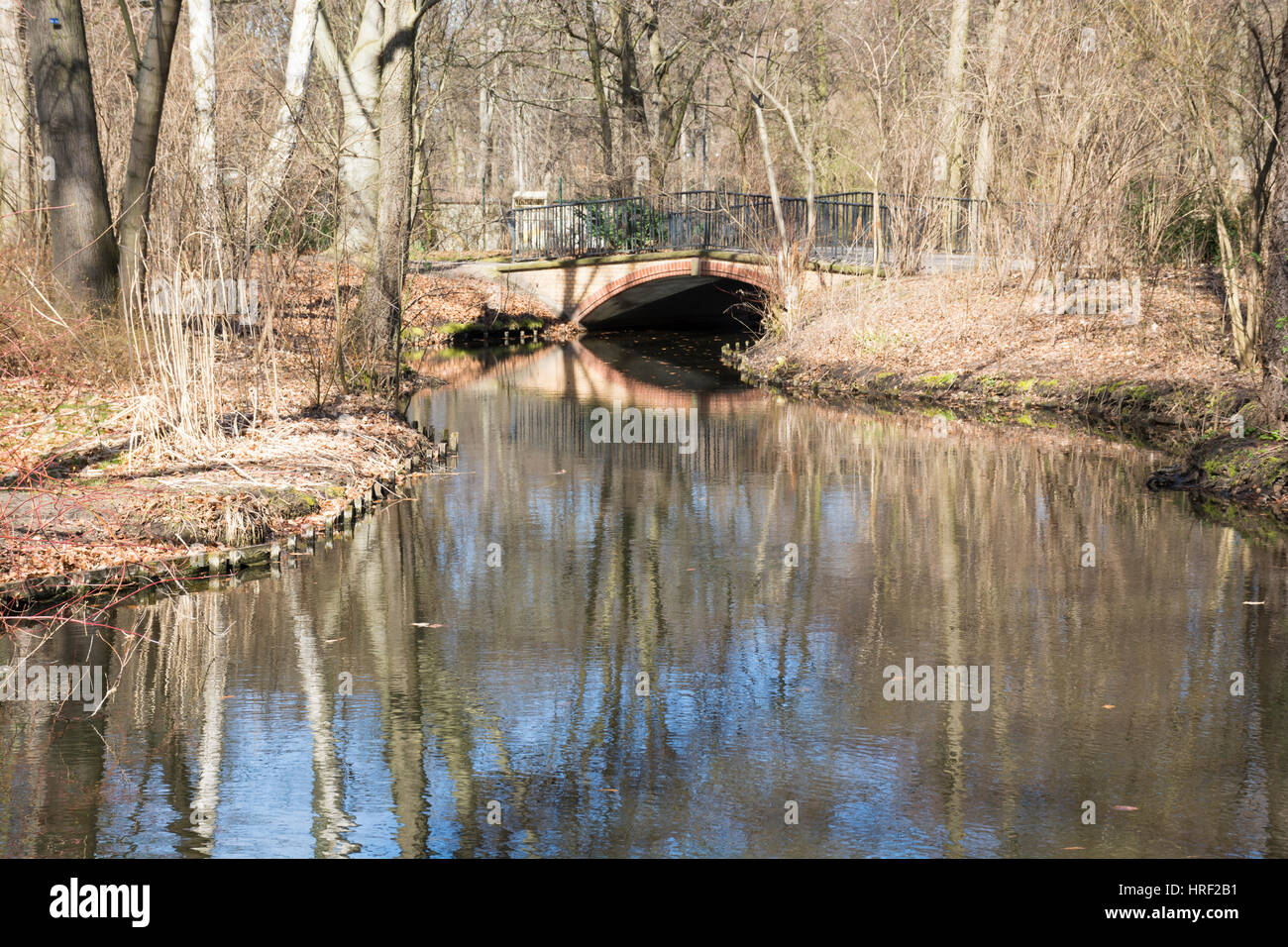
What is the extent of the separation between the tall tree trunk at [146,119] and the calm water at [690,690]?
471cm

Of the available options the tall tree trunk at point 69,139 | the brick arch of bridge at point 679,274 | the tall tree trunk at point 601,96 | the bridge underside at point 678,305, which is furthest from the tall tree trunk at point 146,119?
the tall tree trunk at point 601,96

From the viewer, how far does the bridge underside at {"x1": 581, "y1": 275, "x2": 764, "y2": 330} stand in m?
31.2

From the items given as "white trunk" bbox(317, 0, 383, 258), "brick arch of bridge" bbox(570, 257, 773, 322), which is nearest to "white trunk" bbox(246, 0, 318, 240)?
"white trunk" bbox(317, 0, 383, 258)

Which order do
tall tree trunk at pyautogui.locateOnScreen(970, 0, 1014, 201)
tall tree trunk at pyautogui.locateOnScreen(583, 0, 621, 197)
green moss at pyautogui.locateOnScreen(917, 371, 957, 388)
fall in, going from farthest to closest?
tall tree trunk at pyautogui.locateOnScreen(583, 0, 621, 197)
tall tree trunk at pyautogui.locateOnScreen(970, 0, 1014, 201)
green moss at pyautogui.locateOnScreen(917, 371, 957, 388)

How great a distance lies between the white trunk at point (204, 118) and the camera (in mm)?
11586

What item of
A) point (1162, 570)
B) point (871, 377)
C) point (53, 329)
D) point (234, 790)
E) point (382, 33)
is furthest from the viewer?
point (871, 377)

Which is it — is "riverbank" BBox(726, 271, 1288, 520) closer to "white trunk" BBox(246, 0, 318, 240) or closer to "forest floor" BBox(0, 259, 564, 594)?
"forest floor" BBox(0, 259, 564, 594)

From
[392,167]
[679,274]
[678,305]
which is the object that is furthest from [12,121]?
[678,305]

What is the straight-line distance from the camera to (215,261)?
11.5 m

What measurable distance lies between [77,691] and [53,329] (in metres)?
7.28

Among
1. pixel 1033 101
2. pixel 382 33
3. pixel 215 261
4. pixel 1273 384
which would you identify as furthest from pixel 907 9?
pixel 215 261

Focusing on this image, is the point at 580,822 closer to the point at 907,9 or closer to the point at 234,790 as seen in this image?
the point at 234,790

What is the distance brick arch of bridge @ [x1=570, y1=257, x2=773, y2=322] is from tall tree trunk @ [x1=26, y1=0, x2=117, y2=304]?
1311 cm

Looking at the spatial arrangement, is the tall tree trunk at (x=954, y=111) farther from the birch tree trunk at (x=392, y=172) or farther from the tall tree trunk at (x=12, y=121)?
the tall tree trunk at (x=12, y=121)
